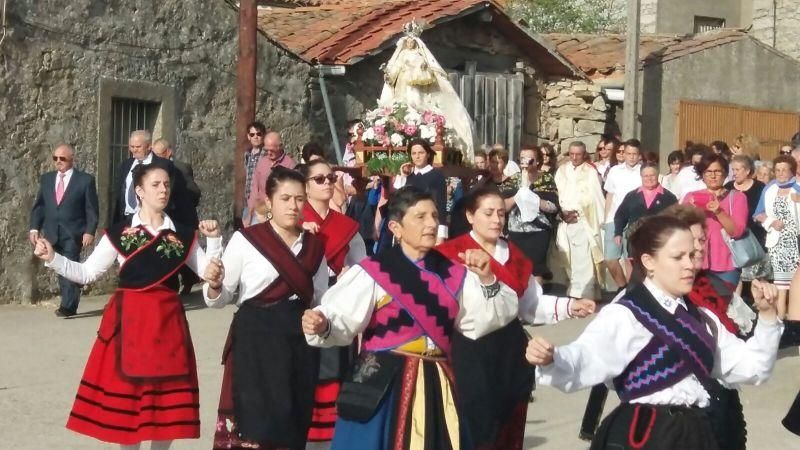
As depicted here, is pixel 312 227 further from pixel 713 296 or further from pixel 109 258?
pixel 713 296

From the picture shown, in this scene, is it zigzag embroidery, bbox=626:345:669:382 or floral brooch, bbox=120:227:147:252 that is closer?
zigzag embroidery, bbox=626:345:669:382

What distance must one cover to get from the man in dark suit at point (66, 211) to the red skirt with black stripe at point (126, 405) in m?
5.71

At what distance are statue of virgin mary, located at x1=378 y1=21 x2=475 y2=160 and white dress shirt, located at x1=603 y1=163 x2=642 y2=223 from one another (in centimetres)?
153

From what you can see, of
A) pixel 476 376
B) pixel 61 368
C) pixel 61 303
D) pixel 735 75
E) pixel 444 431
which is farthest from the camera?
pixel 735 75

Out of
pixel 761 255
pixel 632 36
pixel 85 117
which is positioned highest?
pixel 632 36

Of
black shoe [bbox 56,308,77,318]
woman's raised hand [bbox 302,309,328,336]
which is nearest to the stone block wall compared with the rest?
black shoe [bbox 56,308,77,318]

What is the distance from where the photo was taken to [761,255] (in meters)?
10.7

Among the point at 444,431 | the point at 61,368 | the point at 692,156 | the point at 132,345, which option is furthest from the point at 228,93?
the point at 444,431

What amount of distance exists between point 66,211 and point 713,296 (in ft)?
24.4

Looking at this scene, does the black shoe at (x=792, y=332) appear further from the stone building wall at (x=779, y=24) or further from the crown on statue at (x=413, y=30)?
the stone building wall at (x=779, y=24)

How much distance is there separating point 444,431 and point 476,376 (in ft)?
3.19

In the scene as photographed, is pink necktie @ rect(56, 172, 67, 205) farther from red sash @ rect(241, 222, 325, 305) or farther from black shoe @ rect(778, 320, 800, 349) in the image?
black shoe @ rect(778, 320, 800, 349)

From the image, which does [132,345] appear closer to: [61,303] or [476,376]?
[476,376]

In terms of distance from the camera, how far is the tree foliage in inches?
1105
